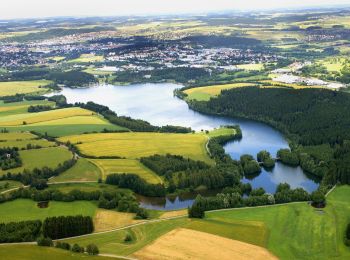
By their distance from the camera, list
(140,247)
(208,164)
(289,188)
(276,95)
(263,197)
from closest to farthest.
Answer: (140,247), (263,197), (289,188), (208,164), (276,95)

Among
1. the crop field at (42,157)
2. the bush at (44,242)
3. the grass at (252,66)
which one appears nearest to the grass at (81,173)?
the crop field at (42,157)

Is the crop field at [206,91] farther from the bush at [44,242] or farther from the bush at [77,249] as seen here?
the bush at [77,249]

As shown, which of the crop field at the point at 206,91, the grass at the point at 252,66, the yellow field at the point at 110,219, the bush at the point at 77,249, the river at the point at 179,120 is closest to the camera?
the bush at the point at 77,249

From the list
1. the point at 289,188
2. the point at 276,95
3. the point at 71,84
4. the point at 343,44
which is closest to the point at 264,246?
the point at 289,188

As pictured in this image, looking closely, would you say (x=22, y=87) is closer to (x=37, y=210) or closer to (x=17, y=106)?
(x=17, y=106)

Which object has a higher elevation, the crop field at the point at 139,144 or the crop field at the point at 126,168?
the crop field at the point at 139,144

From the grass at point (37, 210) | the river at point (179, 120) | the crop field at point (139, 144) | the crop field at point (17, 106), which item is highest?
the crop field at point (139, 144)

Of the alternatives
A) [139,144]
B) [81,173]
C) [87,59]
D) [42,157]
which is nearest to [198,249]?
[81,173]

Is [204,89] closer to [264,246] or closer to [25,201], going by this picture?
[25,201]
